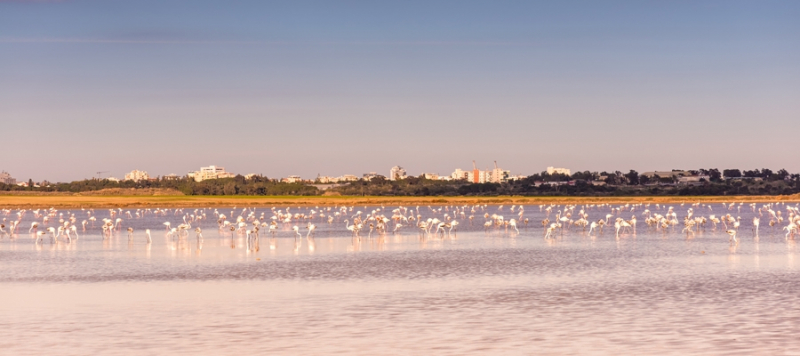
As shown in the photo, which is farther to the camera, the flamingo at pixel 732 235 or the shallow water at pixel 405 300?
the flamingo at pixel 732 235

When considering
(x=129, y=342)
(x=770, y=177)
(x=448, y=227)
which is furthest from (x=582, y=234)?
(x=770, y=177)

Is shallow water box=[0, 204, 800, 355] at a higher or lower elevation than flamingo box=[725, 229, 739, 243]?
lower

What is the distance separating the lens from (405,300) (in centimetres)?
1830

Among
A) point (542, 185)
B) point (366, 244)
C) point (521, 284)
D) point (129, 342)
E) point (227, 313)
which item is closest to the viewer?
point (129, 342)

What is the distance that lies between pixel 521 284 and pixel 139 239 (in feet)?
79.8

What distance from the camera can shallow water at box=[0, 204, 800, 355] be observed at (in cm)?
1359

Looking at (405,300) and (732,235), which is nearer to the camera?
(405,300)

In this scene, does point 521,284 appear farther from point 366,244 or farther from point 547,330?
point 366,244

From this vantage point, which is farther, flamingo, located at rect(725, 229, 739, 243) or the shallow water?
flamingo, located at rect(725, 229, 739, 243)

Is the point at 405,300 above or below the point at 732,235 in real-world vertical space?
below

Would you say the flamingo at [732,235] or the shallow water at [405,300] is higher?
the flamingo at [732,235]

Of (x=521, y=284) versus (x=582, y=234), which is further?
Result: (x=582, y=234)

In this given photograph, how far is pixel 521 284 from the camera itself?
68.7ft

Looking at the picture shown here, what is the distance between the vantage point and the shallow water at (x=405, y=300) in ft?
44.6
